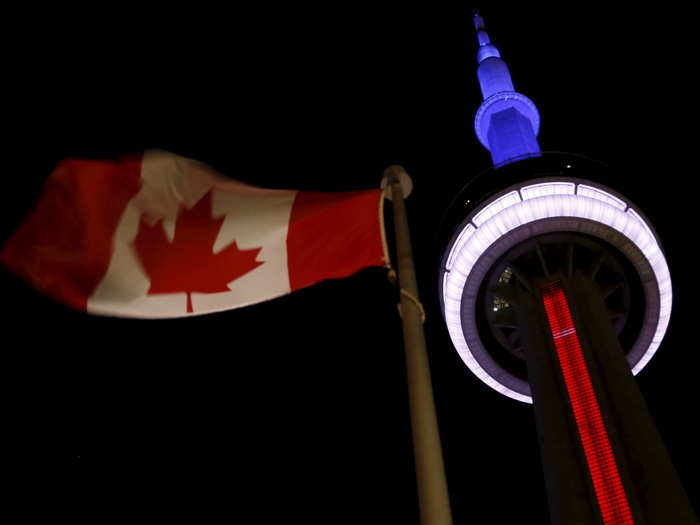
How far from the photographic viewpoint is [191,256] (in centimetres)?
820

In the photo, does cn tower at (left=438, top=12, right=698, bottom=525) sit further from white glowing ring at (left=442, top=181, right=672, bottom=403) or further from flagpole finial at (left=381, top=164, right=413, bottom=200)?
flagpole finial at (left=381, top=164, right=413, bottom=200)

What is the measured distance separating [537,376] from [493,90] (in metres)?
17.7

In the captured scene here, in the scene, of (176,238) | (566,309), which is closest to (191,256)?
(176,238)

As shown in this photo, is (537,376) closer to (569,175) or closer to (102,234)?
(569,175)

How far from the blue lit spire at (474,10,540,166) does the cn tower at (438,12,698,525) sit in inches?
4.5

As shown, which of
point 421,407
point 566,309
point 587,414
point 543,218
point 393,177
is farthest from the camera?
point 543,218

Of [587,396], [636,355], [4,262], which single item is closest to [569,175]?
[636,355]

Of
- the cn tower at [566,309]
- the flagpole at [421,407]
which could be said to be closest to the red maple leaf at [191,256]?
the flagpole at [421,407]

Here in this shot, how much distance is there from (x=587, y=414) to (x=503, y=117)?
660 inches

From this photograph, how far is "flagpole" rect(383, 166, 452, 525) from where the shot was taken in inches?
184

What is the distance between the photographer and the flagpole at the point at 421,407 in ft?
15.4

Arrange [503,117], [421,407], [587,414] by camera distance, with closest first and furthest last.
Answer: [421,407] → [587,414] → [503,117]

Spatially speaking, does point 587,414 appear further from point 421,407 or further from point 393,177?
point 421,407

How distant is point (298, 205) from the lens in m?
7.71
